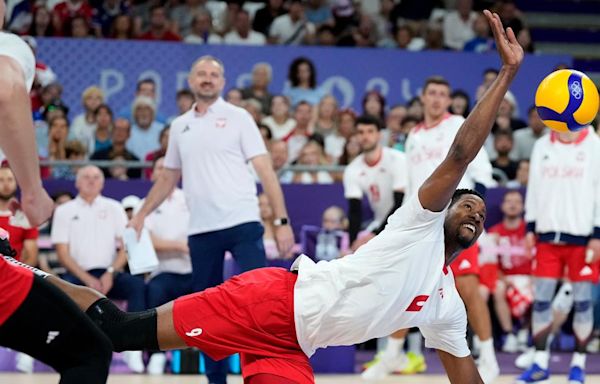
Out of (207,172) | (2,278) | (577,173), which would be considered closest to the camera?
(2,278)

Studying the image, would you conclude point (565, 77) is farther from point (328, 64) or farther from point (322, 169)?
point (328, 64)

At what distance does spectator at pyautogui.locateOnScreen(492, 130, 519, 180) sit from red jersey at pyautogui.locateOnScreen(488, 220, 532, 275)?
111 centimetres

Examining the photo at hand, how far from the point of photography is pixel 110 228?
1091 cm

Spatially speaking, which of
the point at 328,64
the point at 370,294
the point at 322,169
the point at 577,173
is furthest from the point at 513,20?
the point at 370,294

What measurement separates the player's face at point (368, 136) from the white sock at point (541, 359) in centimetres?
226

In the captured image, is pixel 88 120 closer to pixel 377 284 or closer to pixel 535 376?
pixel 535 376

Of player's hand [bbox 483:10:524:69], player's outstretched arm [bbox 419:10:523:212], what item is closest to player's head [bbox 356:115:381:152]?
player's outstretched arm [bbox 419:10:523:212]

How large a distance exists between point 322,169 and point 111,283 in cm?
261

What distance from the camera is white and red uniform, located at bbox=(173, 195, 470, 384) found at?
575 cm

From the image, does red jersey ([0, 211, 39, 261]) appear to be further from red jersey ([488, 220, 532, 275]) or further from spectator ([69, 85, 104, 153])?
red jersey ([488, 220, 532, 275])

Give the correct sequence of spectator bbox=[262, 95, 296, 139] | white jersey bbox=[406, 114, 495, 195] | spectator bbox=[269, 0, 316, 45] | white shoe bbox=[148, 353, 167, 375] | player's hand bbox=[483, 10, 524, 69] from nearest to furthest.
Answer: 1. player's hand bbox=[483, 10, 524, 69]
2. white jersey bbox=[406, 114, 495, 195]
3. white shoe bbox=[148, 353, 167, 375]
4. spectator bbox=[262, 95, 296, 139]
5. spectator bbox=[269, 0, 316, 45]

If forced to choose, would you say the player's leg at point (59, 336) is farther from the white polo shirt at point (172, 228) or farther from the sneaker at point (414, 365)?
the white polo shirt at point (172, 228)

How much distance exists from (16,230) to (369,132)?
3.20 m

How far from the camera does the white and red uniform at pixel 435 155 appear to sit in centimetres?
935
